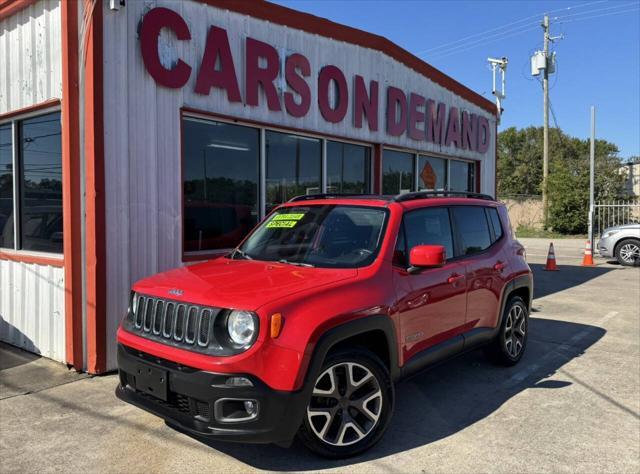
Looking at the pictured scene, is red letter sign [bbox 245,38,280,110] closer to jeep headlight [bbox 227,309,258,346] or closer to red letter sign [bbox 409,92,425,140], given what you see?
red letter sign [bbox 409,92,425,140]

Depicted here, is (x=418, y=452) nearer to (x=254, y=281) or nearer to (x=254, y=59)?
(x=254, y=281)

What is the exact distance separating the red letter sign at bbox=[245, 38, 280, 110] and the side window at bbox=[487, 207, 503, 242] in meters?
3.11

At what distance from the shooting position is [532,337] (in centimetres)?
702

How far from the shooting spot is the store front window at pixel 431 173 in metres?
10.5

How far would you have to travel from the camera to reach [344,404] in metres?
3.54

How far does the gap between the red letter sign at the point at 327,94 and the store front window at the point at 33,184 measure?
11.8ft

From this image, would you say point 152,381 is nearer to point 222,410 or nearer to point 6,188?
point 222,410

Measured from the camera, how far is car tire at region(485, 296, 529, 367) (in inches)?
215

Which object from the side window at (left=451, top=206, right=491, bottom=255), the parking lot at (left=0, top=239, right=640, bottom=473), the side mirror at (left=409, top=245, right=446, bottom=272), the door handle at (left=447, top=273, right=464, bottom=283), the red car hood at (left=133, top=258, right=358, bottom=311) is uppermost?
the side window at (left=451, top=206, right=491, bottom=255)

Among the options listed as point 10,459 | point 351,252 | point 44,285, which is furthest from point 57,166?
point 351,252

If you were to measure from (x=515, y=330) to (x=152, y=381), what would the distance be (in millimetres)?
3923

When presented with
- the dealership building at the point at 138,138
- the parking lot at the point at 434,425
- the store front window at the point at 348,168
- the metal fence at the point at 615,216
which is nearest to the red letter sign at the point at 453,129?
the store front window at the point at 348,168

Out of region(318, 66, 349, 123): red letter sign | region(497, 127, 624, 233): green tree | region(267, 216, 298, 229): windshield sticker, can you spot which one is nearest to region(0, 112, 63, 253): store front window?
region(267, 216, 298, 229): windshield sticker

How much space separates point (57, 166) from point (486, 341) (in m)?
4.84
